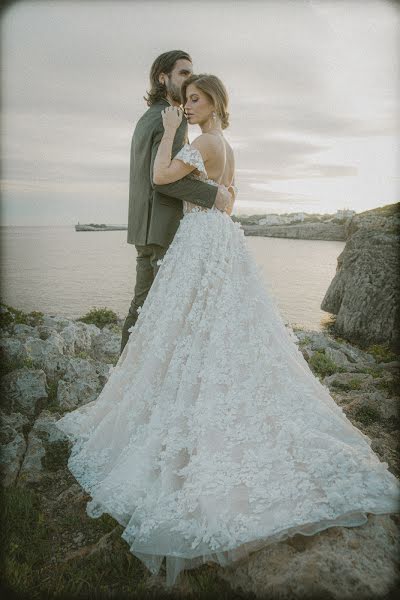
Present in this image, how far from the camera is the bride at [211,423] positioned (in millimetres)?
2486

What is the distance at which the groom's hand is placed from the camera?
142 inches

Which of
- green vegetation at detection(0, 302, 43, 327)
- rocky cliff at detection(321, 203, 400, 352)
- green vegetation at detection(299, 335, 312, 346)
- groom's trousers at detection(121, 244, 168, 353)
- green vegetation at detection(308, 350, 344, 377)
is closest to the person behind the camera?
groom's trousers at detection(121, 244, 168, 353)

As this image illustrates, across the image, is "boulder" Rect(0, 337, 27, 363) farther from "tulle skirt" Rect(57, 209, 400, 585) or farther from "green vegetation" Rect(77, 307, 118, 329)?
"green vegetation" Rect(77, 307, 118, 329)

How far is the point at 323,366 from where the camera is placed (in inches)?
244

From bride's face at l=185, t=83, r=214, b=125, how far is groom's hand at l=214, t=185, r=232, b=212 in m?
0.62

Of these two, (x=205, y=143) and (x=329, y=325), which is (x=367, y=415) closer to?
(x=205, y=143)

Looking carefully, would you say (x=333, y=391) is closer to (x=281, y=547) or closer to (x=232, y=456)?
(x=232, y=456)

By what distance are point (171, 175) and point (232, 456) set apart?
2.20 m

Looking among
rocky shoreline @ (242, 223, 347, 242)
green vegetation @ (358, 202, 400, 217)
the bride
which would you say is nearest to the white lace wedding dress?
the bride

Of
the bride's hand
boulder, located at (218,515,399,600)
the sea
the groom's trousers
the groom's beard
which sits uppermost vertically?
the groom's beard

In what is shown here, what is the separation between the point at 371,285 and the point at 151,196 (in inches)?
259

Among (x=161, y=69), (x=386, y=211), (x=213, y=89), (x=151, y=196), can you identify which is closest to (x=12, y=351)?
(x=151, y=196)

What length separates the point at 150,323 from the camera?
370 cm

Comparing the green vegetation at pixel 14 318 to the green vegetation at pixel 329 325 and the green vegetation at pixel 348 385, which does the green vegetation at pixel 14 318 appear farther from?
the green vegetation at pixel 329 325
